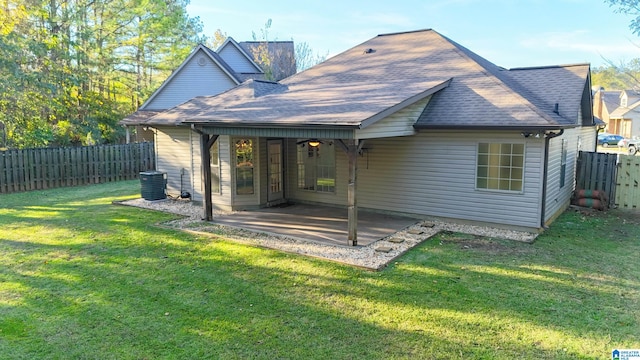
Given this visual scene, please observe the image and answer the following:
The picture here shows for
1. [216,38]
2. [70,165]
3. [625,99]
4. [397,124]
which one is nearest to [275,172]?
[397,124]

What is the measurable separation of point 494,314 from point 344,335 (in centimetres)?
200

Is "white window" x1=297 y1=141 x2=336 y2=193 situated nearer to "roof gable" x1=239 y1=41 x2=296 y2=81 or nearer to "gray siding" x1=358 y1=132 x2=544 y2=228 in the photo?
"gray siding" x1=358 y1=132 x2=544 y2=228

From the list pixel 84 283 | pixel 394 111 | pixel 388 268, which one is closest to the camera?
pixel 84 283

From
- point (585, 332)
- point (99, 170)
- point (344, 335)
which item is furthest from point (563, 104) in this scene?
point (99, 170)

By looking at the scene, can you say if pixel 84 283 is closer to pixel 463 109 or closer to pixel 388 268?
pixel 388 268

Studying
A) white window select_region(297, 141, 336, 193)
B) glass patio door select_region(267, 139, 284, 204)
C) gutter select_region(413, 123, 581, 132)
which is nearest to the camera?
gutter select_region(413, 123, 581, 132)

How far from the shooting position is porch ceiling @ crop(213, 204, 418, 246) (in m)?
8.91

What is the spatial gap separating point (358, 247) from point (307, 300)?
8.39ft

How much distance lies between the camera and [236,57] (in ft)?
75.1

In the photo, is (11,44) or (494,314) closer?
(494,314)

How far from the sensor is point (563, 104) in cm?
1040

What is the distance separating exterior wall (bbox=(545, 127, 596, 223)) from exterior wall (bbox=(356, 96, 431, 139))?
3037 millimetres

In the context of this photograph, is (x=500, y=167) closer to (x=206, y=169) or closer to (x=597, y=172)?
(x=597, y=172)

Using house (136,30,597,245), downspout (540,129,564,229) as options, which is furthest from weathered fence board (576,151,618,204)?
downspout (540,129,564,229)
